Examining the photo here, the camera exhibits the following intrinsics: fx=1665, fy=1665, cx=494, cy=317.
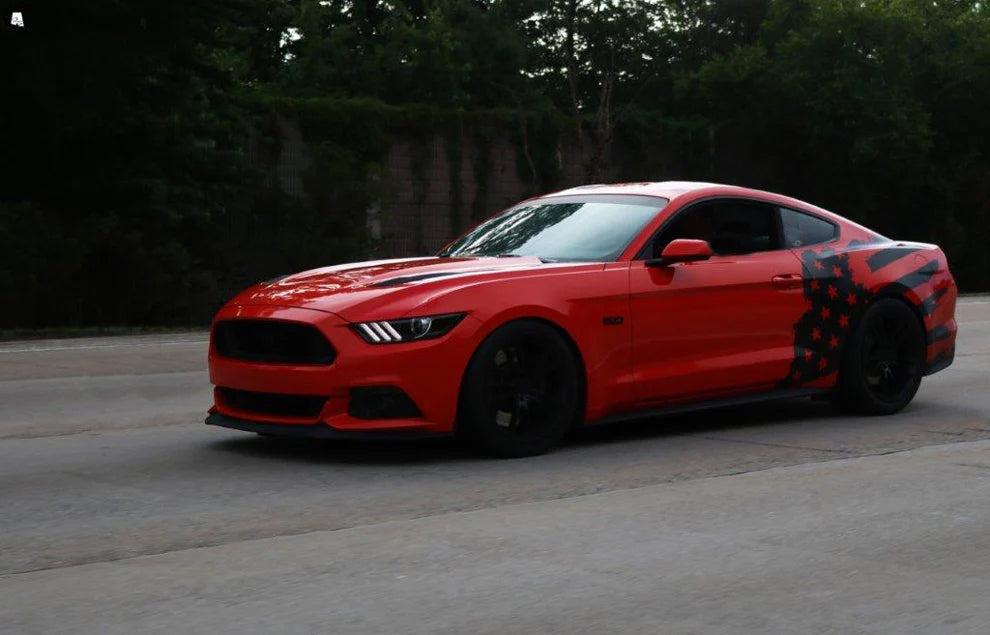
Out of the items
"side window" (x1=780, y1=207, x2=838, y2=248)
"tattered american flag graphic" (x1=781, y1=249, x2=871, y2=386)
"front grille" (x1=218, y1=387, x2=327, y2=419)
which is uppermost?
"side window" (x1=780, y1=207, x2=838, y2=248)

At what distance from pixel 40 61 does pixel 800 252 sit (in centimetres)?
1479

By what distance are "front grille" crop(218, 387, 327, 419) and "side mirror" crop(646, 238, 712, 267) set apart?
83.3 inches

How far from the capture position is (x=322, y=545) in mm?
6176

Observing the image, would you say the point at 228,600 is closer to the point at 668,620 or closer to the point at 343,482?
the point at 668,620

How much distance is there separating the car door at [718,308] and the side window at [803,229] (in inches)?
3.2

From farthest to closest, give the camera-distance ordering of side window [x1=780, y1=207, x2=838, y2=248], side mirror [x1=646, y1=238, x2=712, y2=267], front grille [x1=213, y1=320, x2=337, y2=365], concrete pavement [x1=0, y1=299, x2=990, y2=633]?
1. side window [x1=780, y1=207, x2=838, y2=248]
2. side mirror [x1=646, y1=238, x2=712, y2=267]
3. front grille [x1=213, y1=320, x2=337, y2=365]
4. concrete pavement [x1=0, y1=299, x2=990, y2=633]

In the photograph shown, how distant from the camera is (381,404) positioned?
806 centimetres


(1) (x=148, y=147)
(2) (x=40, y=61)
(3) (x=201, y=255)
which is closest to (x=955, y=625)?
(2) (x=40, y=61)

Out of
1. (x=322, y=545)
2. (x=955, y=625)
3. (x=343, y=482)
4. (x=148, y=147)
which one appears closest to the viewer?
(x=955, y=625)

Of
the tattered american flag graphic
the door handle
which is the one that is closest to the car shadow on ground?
the tattered american flag graphic

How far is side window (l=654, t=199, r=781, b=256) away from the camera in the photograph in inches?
373

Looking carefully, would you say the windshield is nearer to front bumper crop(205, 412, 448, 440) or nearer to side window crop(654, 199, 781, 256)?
side window crop(654, 199, 781, 256)

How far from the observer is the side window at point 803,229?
9992 mm

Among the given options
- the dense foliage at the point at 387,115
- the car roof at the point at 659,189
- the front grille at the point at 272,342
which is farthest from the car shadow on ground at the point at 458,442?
the dense foliage at the point at 387,115
